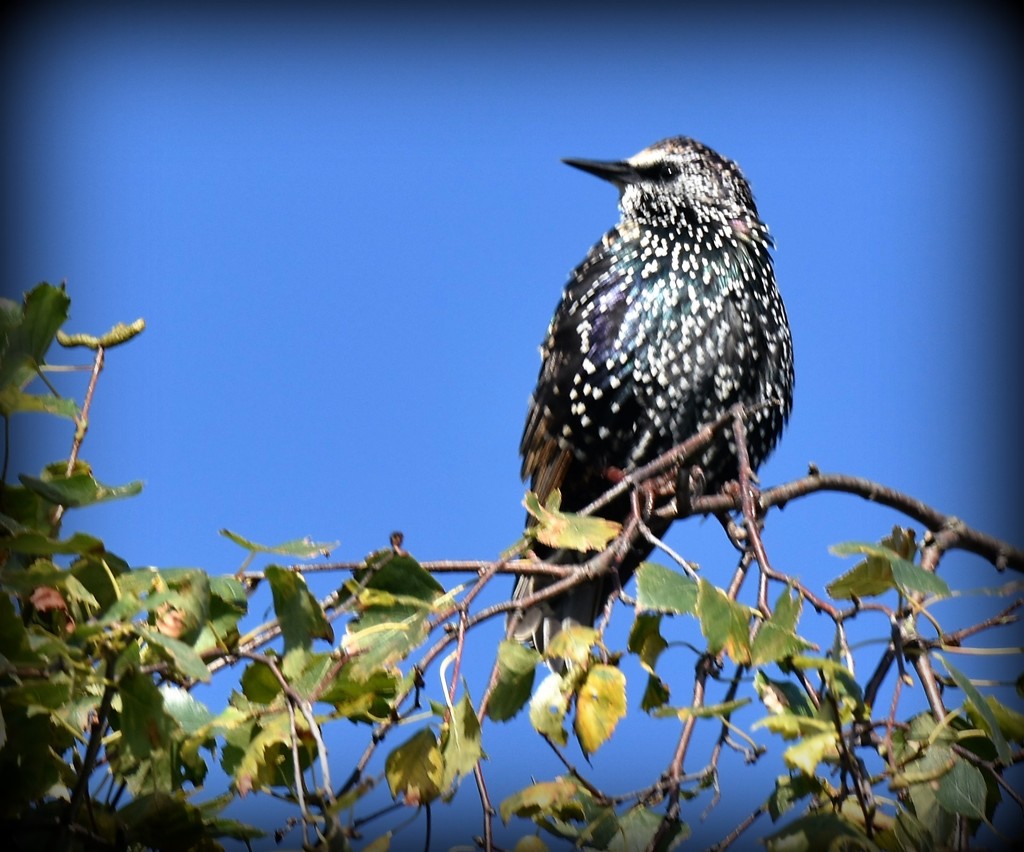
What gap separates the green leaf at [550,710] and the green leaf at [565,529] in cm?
26

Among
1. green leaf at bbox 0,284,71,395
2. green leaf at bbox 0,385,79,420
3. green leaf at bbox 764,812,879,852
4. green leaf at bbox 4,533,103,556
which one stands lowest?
green leaf at bbox 764,812,879,852

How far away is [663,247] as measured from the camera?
13.8 ft

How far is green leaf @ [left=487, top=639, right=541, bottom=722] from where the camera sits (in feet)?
5.61

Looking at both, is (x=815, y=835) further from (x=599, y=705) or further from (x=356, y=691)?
(x=356, y=691)

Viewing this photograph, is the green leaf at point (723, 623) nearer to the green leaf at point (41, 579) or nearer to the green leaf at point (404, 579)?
the green leaf at point (404, 579)

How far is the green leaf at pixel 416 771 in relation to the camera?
165 centimetres

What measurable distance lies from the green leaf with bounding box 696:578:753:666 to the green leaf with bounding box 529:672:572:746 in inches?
8.1

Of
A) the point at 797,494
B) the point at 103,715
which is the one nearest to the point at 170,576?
the point at 103,715

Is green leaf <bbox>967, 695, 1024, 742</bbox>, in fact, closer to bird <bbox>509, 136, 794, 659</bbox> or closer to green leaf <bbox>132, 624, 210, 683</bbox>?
green leaf <bbox>132, 624, 210, 683</bbox>

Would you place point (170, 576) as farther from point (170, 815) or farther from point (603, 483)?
point (603, 483)

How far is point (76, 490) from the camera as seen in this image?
1744 mm

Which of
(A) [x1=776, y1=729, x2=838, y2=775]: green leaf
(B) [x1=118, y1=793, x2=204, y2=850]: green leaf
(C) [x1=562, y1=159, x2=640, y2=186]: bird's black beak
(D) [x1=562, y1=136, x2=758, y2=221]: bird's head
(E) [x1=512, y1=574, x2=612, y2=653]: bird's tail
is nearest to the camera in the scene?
(A) [x1=776, y1=729, x2=838, y2=775]: green leaf

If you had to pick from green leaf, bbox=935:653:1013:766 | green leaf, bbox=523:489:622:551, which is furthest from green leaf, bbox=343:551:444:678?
green leaf, bbox=935:653:1013:766

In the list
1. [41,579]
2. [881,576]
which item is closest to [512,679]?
[881,576]
